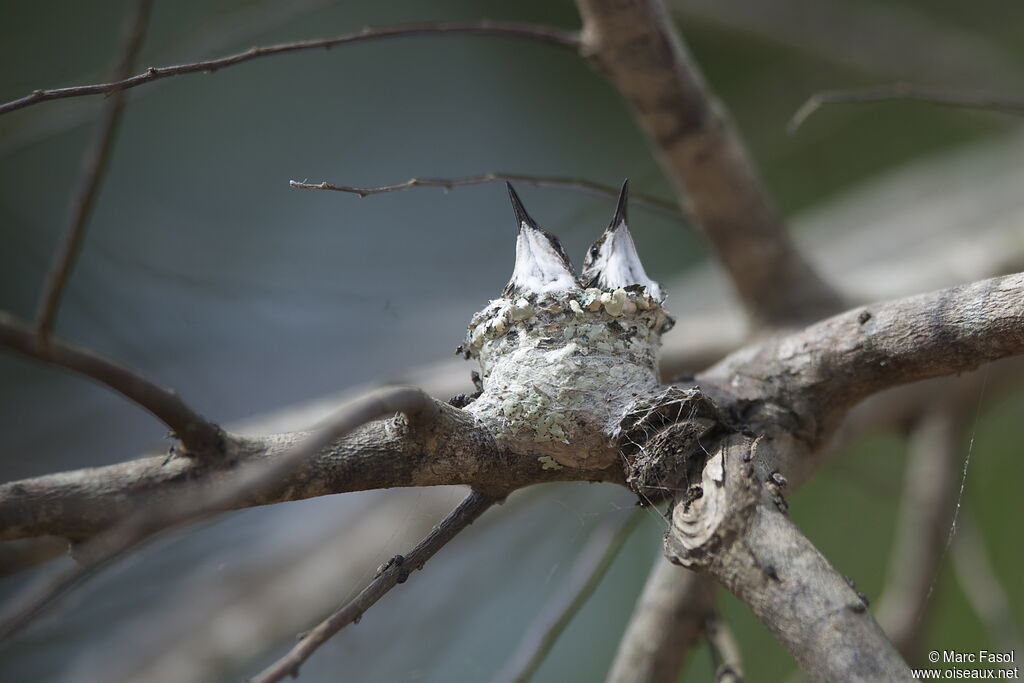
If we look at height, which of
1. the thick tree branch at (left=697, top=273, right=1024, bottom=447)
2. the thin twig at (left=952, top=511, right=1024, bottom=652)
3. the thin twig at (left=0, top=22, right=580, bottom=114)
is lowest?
the thin twig at (left=952, top=511, right=1024, bottom=652)

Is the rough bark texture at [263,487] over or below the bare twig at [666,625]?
over

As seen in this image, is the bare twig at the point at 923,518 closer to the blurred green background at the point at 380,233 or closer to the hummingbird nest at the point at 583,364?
the blurred green background at the point at 380,233

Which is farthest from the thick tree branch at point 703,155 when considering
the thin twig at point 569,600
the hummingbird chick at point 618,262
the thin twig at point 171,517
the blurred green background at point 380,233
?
the thin twig at point 171,517

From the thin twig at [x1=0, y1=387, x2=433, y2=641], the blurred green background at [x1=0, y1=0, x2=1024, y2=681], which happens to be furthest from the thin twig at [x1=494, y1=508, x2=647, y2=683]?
the thin twig at [x1=0, y1=387, x2=433, y2=641]

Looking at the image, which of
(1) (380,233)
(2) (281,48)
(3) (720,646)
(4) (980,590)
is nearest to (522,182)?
(2) (281,48)

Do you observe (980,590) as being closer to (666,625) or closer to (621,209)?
(666,625)

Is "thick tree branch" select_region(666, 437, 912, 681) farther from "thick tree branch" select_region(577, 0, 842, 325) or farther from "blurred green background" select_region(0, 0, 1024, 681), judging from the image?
"thick tree branch" select_region(577, 0, 842, 325)

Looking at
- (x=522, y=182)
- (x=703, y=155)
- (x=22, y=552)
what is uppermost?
(x=703, y=155)
